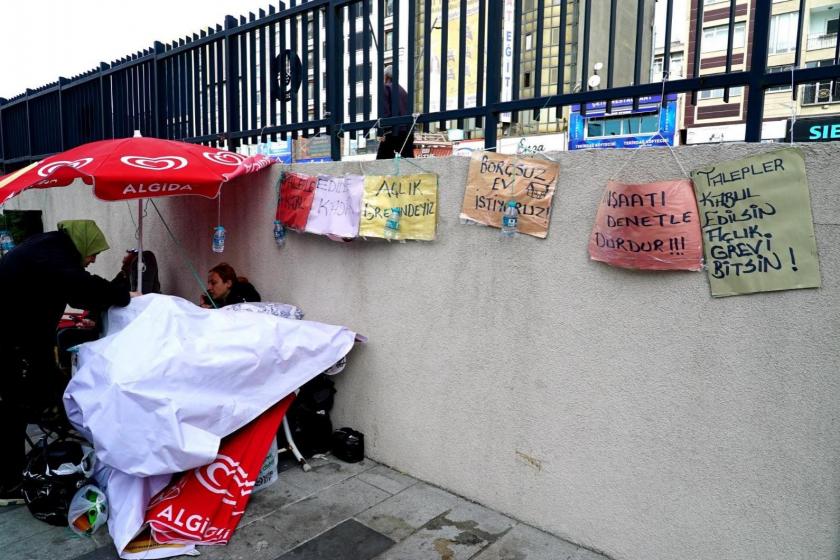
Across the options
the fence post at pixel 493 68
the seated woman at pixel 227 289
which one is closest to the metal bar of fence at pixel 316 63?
the seated woman at pixel 227 289

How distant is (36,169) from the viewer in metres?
3.77

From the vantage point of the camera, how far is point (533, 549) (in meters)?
3.14

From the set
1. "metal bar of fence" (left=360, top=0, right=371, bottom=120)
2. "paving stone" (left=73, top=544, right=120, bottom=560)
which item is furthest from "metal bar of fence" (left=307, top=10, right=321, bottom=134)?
"paving stone" (left=73, top=544, right=120, bottom=560)

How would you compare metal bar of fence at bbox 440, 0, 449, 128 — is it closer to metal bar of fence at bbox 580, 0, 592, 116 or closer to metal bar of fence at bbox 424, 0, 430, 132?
metal bar of fence at bbox 424, 0, 430, 132

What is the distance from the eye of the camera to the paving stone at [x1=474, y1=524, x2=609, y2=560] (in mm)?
3068

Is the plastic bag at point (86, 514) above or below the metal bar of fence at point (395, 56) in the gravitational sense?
below

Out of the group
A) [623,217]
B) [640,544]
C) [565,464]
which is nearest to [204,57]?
[623,217]

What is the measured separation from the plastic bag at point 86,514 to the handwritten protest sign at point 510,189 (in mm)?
2673

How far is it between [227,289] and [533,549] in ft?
9.93

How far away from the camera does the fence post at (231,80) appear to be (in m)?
5.46

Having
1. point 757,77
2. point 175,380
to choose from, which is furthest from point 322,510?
point 757,77

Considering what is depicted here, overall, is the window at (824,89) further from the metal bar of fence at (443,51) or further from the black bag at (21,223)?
the black bag at (21,223)

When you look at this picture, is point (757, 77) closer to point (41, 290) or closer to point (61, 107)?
point (41, 290)

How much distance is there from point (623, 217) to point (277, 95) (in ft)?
11.2
